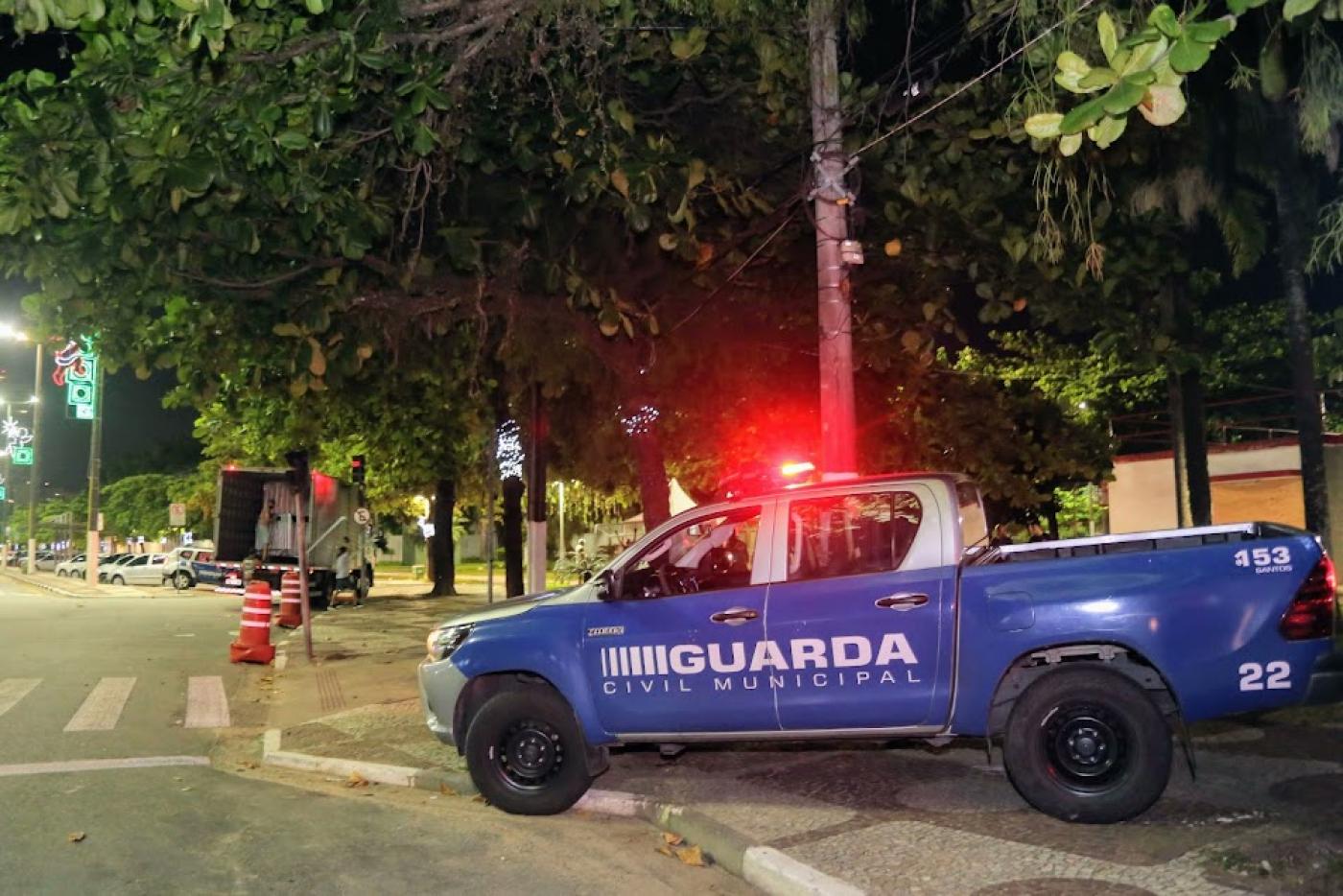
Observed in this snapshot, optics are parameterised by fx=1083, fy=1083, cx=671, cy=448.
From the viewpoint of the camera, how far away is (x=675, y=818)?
20.7ft

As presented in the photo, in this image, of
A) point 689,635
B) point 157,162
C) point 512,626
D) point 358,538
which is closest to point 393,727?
point 512,626

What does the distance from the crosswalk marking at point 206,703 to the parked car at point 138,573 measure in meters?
31.5

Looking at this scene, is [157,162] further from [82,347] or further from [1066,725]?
[1066,725]

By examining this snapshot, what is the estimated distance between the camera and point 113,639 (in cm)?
1734

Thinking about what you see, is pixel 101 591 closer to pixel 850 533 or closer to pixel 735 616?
pixel 735 616

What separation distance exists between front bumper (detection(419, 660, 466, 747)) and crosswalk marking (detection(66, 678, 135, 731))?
14.8ft

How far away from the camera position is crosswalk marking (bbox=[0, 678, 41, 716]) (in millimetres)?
10977

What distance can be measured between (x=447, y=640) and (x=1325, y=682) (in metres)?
5.00

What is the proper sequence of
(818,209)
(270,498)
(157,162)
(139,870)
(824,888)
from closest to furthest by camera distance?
1. (824,888)
2. (139,870)
3. (157,162)
4. (818,209)
5. (270,498)

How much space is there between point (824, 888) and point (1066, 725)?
176cm

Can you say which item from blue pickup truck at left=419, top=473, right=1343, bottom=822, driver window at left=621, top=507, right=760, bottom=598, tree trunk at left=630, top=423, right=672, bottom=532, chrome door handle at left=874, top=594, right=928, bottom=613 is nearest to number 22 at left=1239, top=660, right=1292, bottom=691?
blue pickup truck at left=419, top=473, right=1343, bottom=822

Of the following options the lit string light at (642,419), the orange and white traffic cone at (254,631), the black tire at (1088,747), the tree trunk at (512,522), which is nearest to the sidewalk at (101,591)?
the tree trunk at (512,522)

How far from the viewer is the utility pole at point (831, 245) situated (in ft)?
27.8

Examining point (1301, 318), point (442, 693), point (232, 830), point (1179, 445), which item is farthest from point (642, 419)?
point (1179, 445)
